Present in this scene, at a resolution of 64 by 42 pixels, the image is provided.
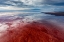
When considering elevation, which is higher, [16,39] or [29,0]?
[29,0]

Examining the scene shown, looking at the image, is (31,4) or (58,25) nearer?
(58,25)

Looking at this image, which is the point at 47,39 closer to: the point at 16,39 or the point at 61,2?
the point at 16,39

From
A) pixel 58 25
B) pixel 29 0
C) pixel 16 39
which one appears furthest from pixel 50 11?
pixel 16 39

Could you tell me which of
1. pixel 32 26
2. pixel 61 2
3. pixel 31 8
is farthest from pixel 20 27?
pixel 61 2

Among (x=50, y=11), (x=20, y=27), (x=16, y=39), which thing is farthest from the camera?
(x=50, y=11)

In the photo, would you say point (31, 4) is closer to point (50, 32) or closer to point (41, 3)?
point (41, 3)

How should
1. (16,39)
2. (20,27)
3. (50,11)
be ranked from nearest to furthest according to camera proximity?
1. (16,39)
2. (20,27)
3. (50,11)
